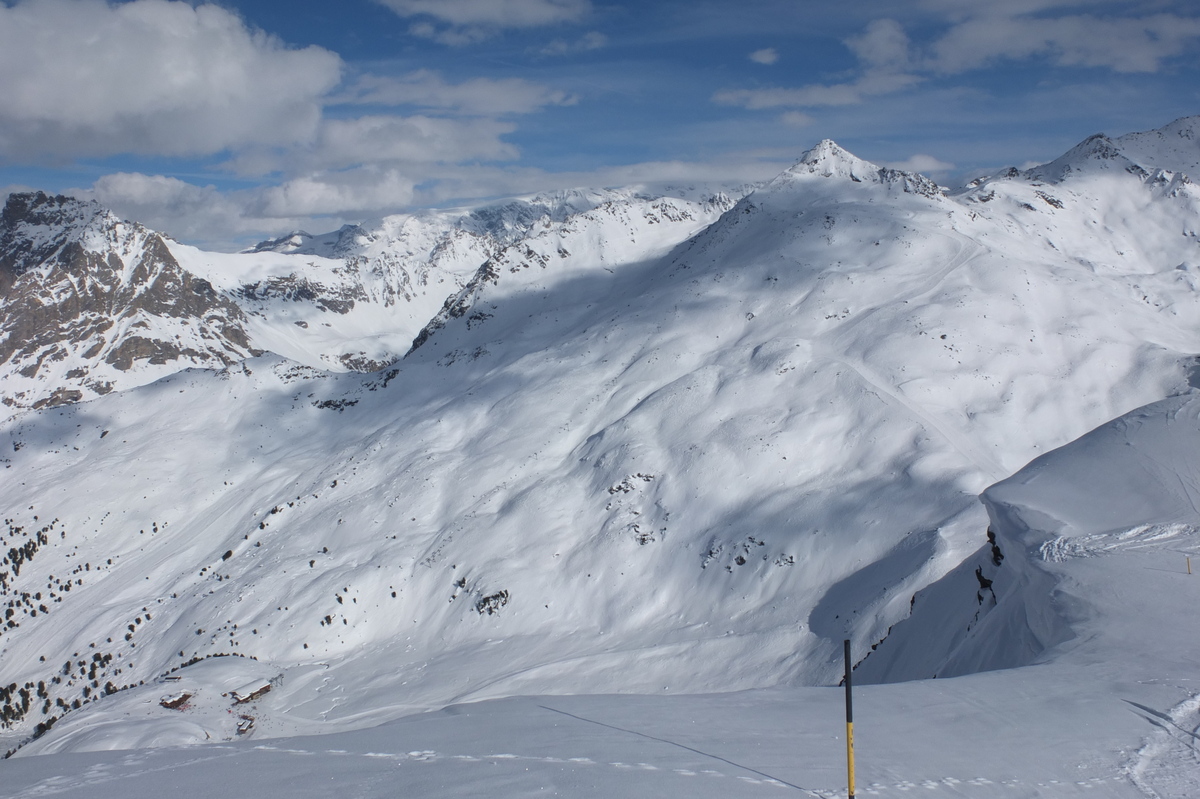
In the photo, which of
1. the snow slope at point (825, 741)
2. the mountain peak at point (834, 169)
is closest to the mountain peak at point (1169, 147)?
the mountain peak at point (834, 169)

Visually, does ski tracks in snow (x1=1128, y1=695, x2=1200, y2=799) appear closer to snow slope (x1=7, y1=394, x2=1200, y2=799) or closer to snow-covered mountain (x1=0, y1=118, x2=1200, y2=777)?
snow slope (x1=7, y1=394, x2=1200, y2=799)

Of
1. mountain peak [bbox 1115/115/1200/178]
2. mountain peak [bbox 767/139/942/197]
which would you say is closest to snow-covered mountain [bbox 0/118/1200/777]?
mountain peak [bbox 767/139/942/197]

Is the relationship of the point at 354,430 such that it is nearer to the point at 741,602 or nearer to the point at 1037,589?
the point at 741,602

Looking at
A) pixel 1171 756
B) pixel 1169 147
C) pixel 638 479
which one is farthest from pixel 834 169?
pixel 1171 756

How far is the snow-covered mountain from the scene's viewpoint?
39.5 metres

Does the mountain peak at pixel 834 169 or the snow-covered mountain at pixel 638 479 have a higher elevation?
the mountain peak at pixel 834 169

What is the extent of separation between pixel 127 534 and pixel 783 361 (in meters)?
72.4

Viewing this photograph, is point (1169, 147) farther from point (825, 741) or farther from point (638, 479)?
point (825, 741)

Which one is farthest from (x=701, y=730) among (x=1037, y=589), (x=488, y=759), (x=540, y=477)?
(x=540, y=477)

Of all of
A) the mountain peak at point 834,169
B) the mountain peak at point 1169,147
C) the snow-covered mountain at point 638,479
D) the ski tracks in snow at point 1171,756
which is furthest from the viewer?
the mountain peak at point 1169,147

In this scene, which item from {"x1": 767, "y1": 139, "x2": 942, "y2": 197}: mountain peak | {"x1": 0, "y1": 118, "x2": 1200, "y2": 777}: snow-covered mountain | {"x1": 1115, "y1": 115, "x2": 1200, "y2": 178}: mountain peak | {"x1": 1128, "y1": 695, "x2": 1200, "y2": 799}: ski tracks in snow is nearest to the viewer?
{"x1": 1128, "y1": 695, "x2": 1200, "y2": 799}: ski tracks in snow

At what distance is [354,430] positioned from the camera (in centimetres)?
8869

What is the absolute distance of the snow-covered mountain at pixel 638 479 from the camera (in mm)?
39531

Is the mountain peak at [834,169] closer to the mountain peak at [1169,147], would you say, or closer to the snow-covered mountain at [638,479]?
the snow-covered mountain at [638,479]
